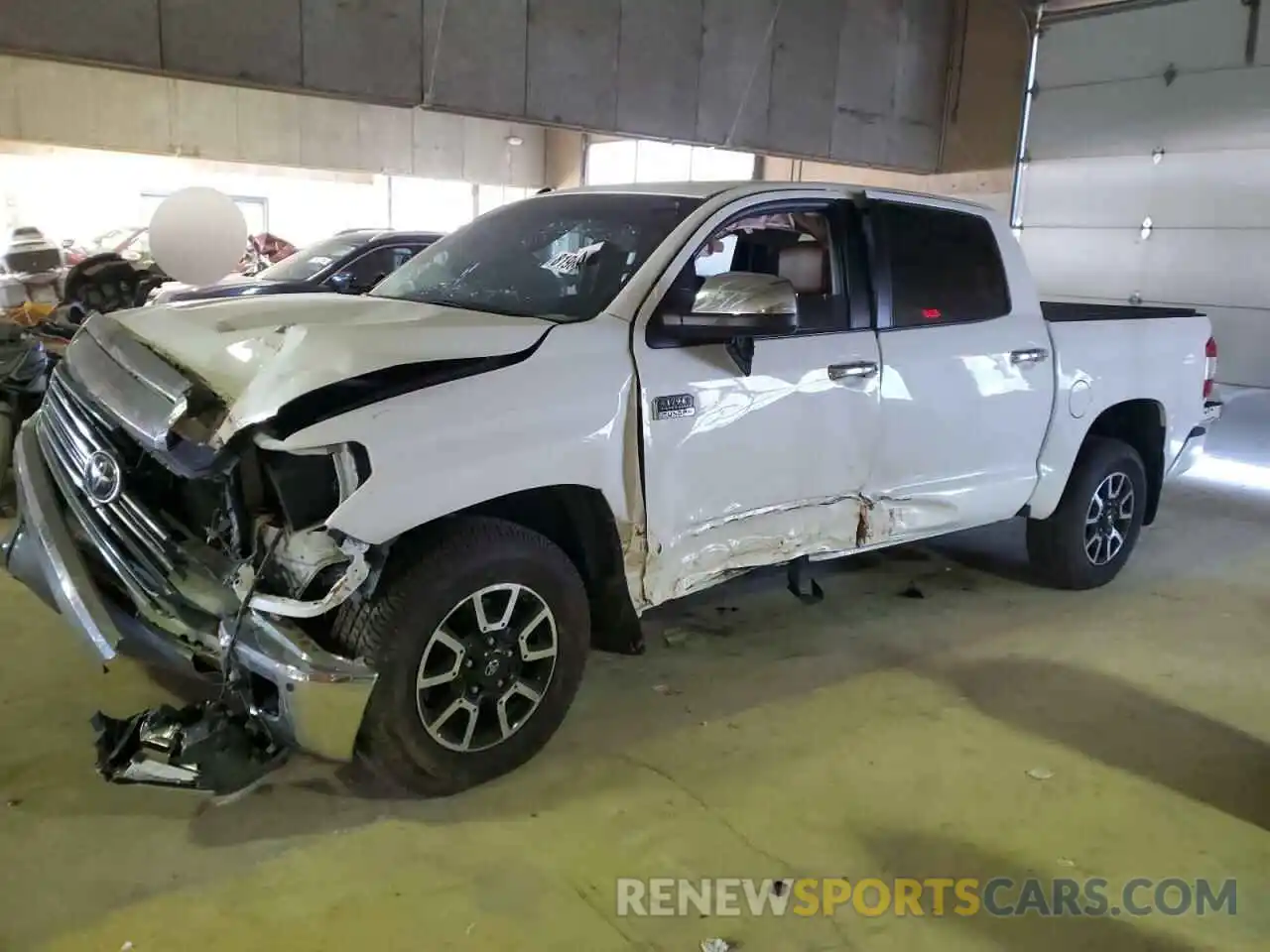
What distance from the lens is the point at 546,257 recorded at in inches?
151

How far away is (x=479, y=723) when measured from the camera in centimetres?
318

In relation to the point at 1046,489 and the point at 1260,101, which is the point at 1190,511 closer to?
the point at 1046,489

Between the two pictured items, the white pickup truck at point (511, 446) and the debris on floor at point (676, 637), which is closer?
the white pickup truck at point (511, 446)

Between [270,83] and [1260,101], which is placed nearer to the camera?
[270,83]

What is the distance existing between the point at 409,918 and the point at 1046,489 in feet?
11.7

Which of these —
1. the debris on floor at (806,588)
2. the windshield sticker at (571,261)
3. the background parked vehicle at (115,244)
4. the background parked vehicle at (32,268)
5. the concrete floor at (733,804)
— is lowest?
the concrete floor at (733,804)

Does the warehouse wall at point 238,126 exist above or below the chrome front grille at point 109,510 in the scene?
above

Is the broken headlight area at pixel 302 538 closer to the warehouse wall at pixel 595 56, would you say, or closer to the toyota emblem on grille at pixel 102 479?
the toyota emblem on grille at pixel 102 479

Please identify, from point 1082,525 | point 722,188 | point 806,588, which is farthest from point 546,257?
point 1082,525

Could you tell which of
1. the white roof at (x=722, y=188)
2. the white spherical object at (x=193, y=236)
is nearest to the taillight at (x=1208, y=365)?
the white roof at (x=722, y=188)

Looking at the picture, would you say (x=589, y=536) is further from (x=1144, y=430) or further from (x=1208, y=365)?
(x=1208, y=365)

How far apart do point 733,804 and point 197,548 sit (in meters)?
1.77

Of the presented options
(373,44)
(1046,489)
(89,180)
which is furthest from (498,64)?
(89,180)

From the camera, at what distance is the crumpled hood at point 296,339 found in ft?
8.73
